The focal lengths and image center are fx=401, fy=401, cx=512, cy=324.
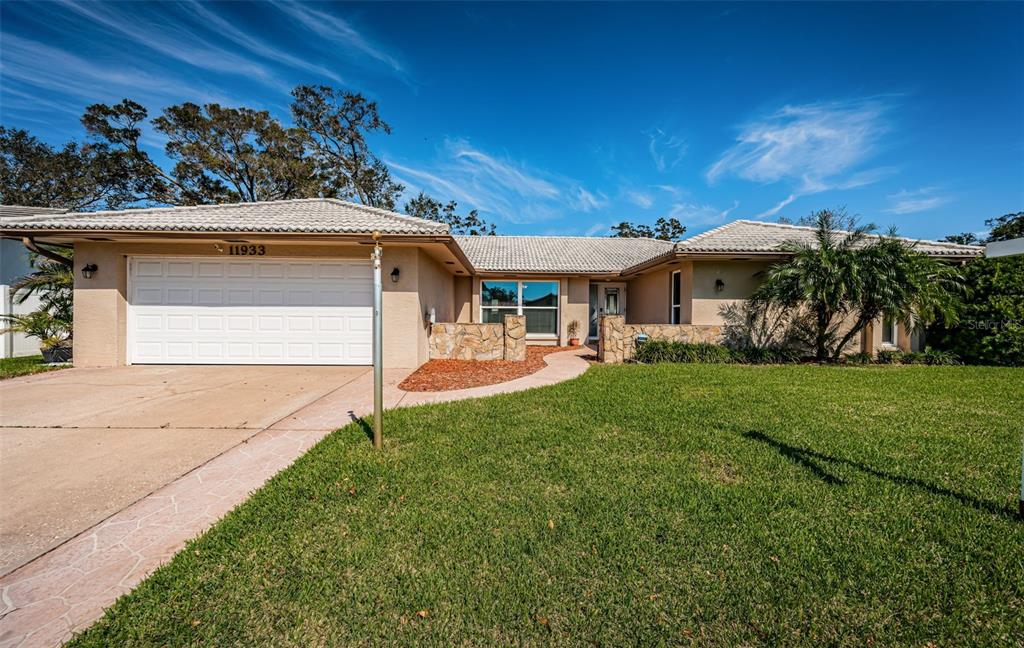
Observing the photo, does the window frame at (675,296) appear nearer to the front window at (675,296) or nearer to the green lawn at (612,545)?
the front window at (675,296)

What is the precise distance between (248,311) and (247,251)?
1440 mm

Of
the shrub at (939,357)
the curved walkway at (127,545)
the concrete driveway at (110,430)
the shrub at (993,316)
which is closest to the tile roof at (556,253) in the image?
the shrub at (939,357)

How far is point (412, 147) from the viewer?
778 inches

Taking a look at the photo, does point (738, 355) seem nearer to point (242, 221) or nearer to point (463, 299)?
point (463, 299)

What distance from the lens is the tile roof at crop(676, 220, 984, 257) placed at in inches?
416

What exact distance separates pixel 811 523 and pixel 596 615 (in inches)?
74.2

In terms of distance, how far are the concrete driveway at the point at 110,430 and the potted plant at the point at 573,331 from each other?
9113 millimetres

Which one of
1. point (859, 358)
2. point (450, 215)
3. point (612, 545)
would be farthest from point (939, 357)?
point (450, 215)

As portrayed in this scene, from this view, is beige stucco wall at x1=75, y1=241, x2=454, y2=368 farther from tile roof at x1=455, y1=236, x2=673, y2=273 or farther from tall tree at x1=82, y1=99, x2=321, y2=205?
tall tree at x1=82, y1=99, x2=321, y2=205

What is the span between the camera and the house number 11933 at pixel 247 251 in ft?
31.4

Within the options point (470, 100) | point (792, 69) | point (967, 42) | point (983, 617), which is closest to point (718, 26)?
point (792, 69)

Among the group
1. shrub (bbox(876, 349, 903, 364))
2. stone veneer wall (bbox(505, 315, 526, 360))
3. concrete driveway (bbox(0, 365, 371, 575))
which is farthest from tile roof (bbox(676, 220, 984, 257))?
concrete driveway (bbox(0, 365, 371, 575))

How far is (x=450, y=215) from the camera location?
36.7 metres

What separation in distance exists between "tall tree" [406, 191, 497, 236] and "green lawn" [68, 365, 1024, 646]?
29.0m
